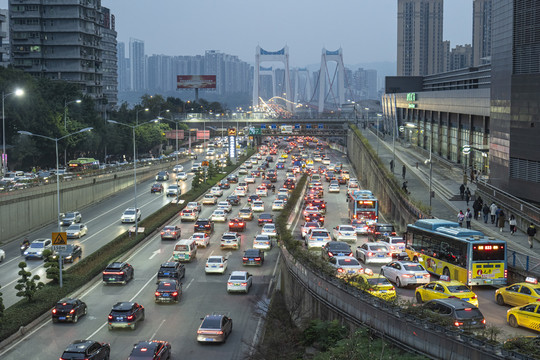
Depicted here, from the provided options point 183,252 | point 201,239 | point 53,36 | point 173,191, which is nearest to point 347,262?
point 183,252

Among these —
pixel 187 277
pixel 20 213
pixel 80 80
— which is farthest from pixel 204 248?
pixel 80 80

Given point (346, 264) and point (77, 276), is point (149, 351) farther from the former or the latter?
point (77, 276)

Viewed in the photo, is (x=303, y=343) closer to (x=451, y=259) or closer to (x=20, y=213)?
(x=451, y=259)

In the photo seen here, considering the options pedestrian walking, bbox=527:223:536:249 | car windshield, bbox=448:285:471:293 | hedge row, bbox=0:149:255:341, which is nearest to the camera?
car windshield, bbox=448:285:471:293

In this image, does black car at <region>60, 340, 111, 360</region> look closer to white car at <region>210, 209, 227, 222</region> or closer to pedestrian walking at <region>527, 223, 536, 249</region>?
pedestrian walking at <region>527, 223, 536, 249</region>

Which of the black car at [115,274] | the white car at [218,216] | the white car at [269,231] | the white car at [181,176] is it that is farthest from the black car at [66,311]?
the white car at [181,176]

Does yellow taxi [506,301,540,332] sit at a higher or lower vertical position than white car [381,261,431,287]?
higher

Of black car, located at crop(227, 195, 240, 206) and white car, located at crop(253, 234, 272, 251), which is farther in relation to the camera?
black car, located at crop(227, 195, 240, 206)

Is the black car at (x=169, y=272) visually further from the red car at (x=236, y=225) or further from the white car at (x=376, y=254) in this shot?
the red car at (x=236, y=225)

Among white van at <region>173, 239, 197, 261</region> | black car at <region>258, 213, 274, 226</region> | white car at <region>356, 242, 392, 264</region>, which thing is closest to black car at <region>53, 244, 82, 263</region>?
white van at <region>173, 239, 197, 261</region>
